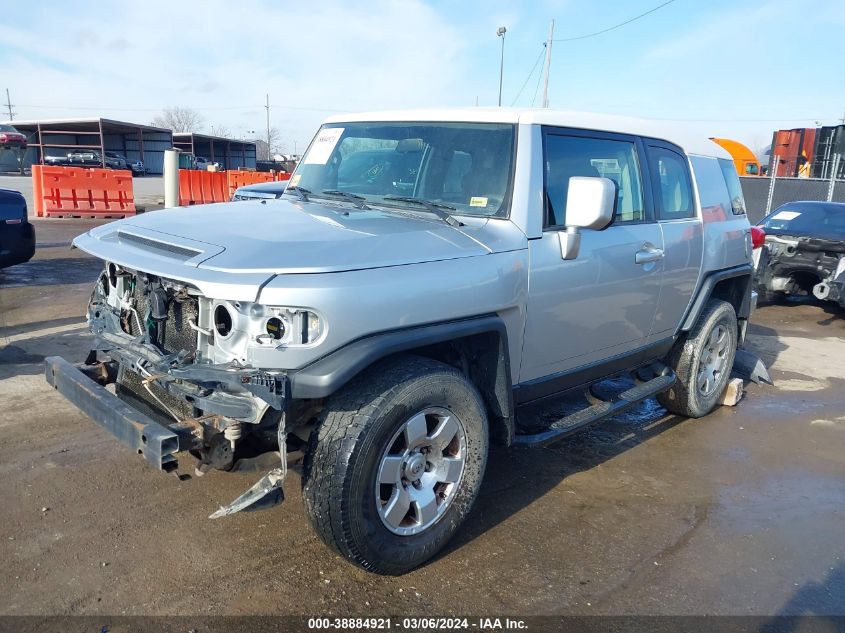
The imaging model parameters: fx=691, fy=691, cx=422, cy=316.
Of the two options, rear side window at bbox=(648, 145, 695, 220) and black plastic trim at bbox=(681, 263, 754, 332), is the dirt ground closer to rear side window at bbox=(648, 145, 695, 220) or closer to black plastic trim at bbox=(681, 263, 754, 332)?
black plastic trim at bbox=(681, 263, 754, 332)

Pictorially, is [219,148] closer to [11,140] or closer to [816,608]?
[11,140]

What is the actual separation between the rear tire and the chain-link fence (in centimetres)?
1216

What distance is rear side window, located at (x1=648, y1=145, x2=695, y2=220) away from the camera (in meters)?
4.57

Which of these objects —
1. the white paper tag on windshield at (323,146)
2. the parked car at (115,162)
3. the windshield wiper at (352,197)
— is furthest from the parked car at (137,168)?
the windshield wiper at (352,197)

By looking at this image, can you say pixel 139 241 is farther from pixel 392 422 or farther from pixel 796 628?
pixel 796 628

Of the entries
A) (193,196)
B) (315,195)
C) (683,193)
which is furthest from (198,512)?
(193,196)

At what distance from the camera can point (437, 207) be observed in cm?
370

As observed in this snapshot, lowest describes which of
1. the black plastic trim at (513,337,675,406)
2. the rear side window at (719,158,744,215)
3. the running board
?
the running board

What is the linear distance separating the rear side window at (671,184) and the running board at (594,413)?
115cm

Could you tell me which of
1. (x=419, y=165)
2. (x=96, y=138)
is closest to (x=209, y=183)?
(x=419, y=165)

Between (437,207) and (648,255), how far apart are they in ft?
4.68

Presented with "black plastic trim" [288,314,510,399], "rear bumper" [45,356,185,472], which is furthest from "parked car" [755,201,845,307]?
"rear bumper" [45,356,185,472]

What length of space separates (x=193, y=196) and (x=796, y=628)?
21.3m

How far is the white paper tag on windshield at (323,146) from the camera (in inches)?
178
